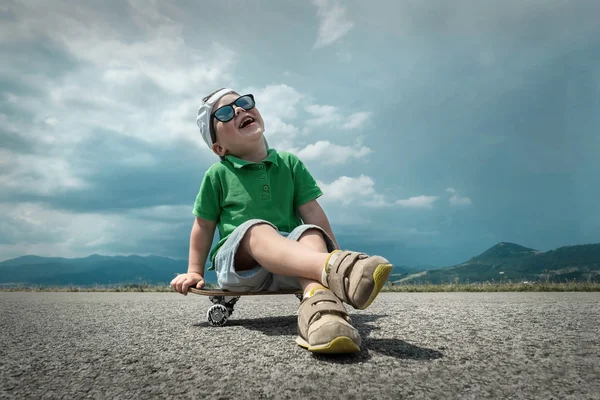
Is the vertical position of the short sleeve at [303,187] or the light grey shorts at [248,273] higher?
the short sleeve at [303,187]

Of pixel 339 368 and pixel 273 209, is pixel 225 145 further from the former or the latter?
pixel 339 368

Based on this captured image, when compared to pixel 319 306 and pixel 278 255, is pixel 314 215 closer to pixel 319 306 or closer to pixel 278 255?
pixel 278 255

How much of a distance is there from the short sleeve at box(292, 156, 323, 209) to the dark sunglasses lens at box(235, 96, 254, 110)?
1.70 ft

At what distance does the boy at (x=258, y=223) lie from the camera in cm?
196

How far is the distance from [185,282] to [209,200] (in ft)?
1.95

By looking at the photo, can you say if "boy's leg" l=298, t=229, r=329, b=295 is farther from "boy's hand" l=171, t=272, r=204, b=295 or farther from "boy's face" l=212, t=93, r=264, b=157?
"boy's face" l=212, t=93, r=264, b=157

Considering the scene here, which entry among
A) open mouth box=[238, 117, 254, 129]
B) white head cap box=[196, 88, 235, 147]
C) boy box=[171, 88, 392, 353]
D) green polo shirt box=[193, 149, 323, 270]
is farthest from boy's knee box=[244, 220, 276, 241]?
white head cap box=[196, 88, 235, 147]

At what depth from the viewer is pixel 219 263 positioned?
8.91 feet

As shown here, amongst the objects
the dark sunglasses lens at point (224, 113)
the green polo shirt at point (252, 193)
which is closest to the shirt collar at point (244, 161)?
the green polo shirt at point (252, 193)

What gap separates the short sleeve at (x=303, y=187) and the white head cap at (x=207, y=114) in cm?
68

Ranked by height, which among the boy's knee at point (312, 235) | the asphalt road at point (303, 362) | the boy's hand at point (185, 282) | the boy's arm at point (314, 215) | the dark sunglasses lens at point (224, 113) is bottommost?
the asphalt road at point (303, 362)

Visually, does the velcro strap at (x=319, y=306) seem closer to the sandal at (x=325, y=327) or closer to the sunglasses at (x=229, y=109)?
the sandal at (x=325, y=327)

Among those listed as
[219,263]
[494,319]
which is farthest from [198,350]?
[494,319]

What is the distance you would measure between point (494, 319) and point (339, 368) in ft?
5.00
